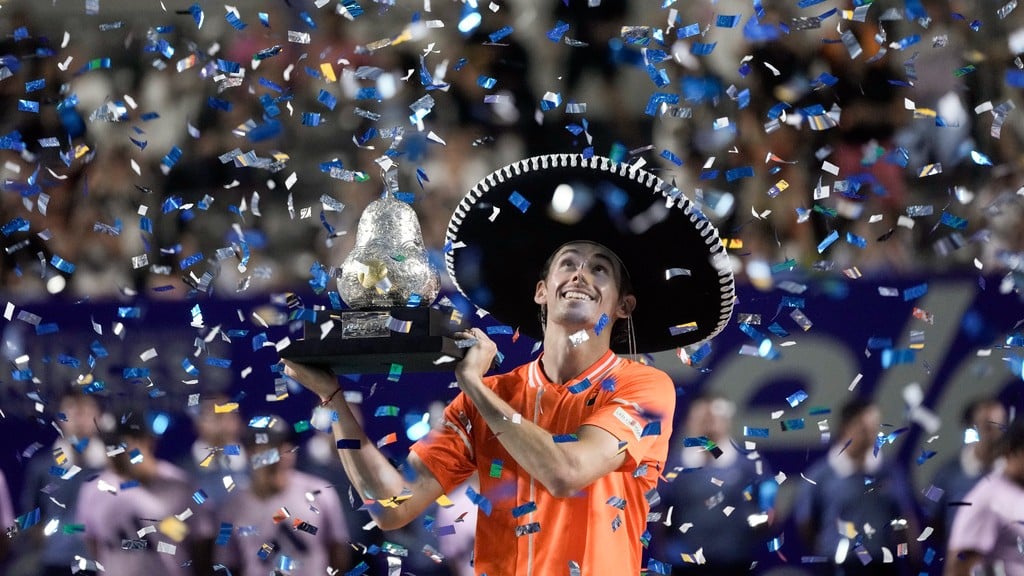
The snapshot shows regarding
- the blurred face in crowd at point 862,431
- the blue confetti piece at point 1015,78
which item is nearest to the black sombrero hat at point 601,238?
the blurred face in crowd at point 862,431

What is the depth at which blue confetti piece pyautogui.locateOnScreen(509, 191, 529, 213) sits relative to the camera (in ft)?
10.3

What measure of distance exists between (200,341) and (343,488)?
797 millimetres

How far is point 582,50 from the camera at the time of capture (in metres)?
5.41

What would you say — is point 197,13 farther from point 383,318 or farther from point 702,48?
point 383,318

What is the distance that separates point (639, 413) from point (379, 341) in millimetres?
698

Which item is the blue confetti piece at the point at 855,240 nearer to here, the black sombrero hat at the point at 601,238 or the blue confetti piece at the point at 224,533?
the black sombrero hat at the point at 601,238

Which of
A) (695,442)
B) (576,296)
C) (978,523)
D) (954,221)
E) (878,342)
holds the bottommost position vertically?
(978,523)

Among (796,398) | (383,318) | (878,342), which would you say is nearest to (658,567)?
(796,398)

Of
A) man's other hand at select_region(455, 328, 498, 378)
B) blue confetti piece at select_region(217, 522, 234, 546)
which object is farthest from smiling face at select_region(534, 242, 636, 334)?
blue confetti piece at select_region(217, 522, 234, 546)

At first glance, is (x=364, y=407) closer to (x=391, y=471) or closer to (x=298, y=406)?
(x=298, y=406)

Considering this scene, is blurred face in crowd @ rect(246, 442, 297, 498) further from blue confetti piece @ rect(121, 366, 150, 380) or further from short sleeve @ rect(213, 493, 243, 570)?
blue confetti piece @ rect(121, 366, 150, 380)

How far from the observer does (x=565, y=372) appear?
3043mm

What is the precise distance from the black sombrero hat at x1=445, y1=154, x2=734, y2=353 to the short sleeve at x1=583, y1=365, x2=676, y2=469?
0.26m

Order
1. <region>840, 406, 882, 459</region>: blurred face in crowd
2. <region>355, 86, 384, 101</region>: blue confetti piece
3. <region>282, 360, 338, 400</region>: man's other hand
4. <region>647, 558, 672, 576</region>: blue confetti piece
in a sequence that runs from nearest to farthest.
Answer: <region>282, 360, 338, 400</region>: man's other hand < <region>647, 558, 672, 576</region>: blue confetti piece < <region>840, 406, 882, 459</region>: blurred face in crowd < <region>355, 86, 384, 101</region>: blue confetti piece
